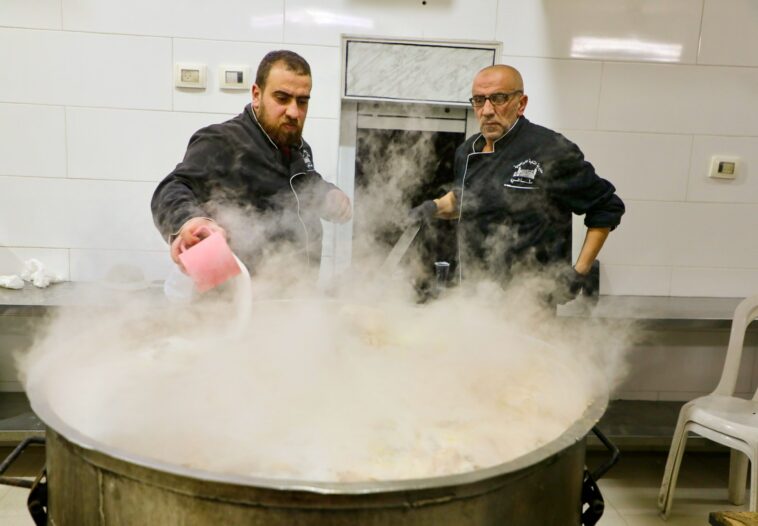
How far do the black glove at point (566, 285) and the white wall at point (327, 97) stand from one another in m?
0.48

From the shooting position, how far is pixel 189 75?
7.71ft

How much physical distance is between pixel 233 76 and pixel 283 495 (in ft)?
6.61

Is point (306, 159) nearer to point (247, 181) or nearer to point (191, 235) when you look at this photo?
point (247, 181)

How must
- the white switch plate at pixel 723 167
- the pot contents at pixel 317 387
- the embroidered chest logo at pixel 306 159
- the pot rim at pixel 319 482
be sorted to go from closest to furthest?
the pot rim at pixel 319 482 < the pot contents at pixel 317 387 < the embroidered chest logo at pixel 306 159 < the white switch plate at pixel 723 167

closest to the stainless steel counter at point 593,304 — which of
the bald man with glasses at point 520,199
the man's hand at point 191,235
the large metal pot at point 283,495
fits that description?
the bald man with glasses at point 520,199

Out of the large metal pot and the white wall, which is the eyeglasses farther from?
the large metal pot

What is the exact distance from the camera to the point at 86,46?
7.63 feet

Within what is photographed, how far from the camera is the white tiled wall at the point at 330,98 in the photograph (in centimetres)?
233

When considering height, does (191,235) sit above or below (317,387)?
above

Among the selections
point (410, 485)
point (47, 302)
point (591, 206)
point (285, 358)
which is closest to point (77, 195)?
point (47, 302)

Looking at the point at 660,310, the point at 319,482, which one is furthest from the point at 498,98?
the point at 319,482

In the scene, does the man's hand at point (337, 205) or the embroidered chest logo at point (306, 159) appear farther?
the embroidered chest logo at point (306, 159)

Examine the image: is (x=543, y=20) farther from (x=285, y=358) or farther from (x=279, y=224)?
(x=285, y=358)

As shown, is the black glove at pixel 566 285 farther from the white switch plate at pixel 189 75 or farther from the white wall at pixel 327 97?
the white switch plate at pixel 189 75
